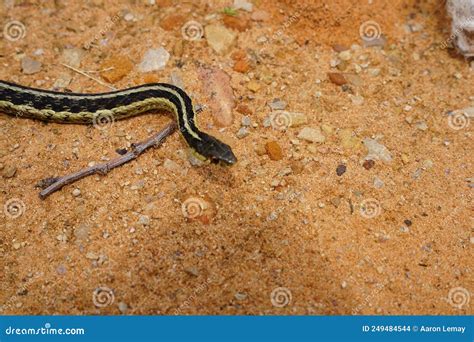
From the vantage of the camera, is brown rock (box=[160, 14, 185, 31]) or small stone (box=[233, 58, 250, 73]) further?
brown rock (box=[160, 14, 185, 31])

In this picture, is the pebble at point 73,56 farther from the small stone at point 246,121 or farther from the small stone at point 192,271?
the small stone at point 192,271

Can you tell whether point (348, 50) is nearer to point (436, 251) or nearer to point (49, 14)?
point (436, 251)

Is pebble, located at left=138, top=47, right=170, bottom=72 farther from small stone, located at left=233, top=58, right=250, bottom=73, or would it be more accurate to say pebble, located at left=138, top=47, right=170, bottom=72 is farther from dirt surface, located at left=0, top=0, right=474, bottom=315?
small stone, located at left=233, top=58, right=250, bottom=73

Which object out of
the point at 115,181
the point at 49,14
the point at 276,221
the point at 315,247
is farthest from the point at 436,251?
the point at 49,14

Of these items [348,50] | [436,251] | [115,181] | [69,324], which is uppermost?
[348,50]

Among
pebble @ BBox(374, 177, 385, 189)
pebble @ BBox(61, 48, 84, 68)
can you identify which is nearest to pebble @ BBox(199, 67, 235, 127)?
pebble @ BBox(61, 48, 84, 68)

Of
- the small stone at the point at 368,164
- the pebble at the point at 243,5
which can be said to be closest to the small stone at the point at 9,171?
the pebble at the point at 243,5
